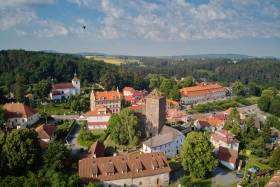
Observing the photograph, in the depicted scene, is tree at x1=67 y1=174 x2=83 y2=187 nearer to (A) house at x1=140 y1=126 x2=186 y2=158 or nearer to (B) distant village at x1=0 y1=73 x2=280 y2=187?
(B) distant village at x1=0 y1=73 x2=280 y2=187

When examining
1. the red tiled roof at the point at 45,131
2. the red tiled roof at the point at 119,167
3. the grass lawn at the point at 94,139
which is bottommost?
the grass lawn at the point at 94,139

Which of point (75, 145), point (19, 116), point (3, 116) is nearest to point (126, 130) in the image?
point (75, 145)

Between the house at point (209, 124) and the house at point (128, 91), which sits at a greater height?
the house at point (128, 91)

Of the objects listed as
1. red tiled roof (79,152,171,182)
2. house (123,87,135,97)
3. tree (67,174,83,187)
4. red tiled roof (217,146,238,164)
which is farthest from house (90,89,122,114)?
tree (67,174,83,187)

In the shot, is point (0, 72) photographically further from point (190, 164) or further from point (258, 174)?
point (258, 174)

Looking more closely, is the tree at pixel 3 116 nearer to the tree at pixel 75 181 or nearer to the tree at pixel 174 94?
the tree at pixel 75 181

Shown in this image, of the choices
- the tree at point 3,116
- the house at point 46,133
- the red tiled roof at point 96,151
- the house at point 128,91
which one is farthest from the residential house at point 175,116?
the tree at point 3,116

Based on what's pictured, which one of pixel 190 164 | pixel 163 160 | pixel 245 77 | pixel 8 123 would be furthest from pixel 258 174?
pixel 245 77

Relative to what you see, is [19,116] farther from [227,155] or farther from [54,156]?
[227,155]
